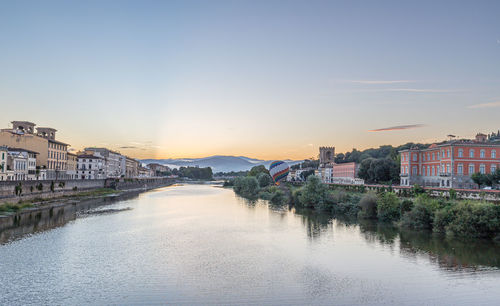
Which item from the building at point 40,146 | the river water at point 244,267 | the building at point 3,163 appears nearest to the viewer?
the river water at point 244,267

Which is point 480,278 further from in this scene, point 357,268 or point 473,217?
point 473,217

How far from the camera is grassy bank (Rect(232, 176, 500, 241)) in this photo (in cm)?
2319

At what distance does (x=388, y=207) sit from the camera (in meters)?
31.5

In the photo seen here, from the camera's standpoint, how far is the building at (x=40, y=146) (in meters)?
51.8

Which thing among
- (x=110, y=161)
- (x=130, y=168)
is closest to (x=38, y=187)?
(x=110, y=161)

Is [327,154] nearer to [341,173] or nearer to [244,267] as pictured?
[341,173]

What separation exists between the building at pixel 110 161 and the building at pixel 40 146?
2222 centimetres

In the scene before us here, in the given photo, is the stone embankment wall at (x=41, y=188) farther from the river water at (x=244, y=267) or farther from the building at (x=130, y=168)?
the building at (x=130, y=168)

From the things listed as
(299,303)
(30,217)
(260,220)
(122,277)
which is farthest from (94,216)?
(299,303)

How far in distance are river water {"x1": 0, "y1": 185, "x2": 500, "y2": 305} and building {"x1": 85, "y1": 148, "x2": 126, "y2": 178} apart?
220 ft

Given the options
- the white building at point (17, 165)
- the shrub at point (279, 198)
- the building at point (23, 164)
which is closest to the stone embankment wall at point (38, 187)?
the white building at point (17, 165)

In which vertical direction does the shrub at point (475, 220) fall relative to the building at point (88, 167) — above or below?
below

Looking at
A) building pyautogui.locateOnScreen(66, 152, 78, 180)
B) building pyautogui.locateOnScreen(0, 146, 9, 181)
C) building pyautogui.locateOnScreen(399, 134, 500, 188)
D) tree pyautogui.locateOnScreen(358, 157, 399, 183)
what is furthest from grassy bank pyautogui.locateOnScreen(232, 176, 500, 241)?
building pyautogui.locateOnScreen(66, 152, 78, 180)

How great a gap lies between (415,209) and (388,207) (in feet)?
12.9
